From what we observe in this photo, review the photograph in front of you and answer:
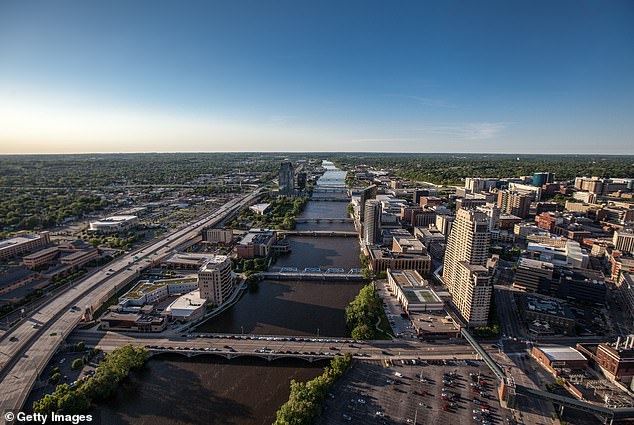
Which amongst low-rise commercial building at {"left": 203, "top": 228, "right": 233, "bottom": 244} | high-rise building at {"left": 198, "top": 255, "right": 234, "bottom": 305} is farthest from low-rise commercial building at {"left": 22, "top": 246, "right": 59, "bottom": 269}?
high-rise building at {"left": 198, "top": 255, "right": 234, "bottom": 305}

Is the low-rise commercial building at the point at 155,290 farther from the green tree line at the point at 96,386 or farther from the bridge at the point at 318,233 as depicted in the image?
the bridge at the point at 318,233

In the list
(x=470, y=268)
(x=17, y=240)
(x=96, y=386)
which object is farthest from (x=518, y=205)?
(x=17, y=240)

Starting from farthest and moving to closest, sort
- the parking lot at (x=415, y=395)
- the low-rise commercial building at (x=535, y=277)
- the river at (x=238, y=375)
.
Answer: the low-rise commercial building at (x=535, y=277) → the river at (x=238, y=375) → the parking lot at (x=415, y=395)

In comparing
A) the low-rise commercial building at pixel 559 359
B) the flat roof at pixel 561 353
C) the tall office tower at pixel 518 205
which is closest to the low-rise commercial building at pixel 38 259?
the low-rise commercial building at pixel 559 359

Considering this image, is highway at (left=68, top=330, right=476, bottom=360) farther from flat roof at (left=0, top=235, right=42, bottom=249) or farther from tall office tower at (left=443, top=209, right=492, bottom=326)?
flat roof at (left=0, top=235, right=42, bottom=249)

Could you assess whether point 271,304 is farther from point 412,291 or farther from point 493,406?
point 493,406
